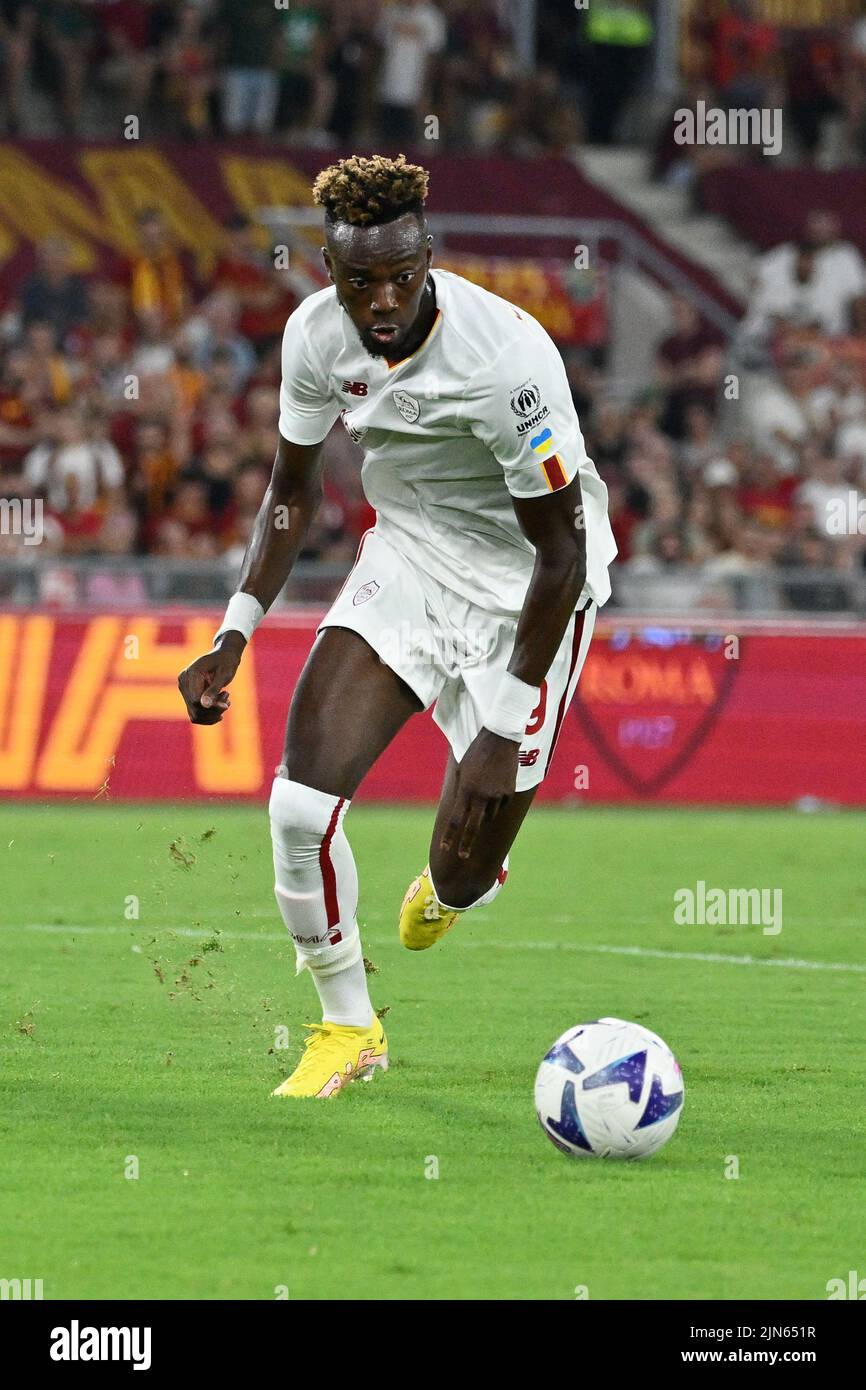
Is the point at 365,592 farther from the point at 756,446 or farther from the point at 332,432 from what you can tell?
the point at 756,446

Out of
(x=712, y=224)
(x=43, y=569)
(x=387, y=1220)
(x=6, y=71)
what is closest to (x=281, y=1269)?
(x=387, y=1220)

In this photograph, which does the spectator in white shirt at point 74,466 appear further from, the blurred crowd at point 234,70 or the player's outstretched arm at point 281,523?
the player's outstretched arm at point 281,523

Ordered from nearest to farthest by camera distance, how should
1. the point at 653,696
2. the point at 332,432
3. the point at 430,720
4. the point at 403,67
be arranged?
1. the point at 430,720
2. the point at 653,696
3. the point at 332,432
4. the point at 403,67

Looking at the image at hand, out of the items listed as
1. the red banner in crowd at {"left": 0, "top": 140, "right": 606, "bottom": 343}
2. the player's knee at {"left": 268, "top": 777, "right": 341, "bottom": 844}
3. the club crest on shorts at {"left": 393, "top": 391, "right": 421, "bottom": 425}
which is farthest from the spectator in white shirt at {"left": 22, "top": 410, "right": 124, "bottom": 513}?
the player's knee at {"left": 268, "top": 777, "right": 341, "bottom": 844}

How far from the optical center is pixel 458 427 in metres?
6.29

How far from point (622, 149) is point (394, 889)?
15.3 metres

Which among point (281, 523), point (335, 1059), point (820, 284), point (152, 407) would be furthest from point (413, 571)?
point (820, 284)

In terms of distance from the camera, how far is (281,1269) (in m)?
4.52

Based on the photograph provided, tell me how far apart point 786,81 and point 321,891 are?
19202mm

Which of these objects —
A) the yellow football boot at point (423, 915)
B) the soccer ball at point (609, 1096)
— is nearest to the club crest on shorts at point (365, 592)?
the yellow football boot at point (423, 915)

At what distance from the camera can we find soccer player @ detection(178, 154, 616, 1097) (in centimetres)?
594

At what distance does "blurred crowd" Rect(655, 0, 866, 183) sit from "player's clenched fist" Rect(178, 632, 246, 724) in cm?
1810

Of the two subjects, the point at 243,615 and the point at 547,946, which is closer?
the point at 243,615

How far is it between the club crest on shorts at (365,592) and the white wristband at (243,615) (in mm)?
282
